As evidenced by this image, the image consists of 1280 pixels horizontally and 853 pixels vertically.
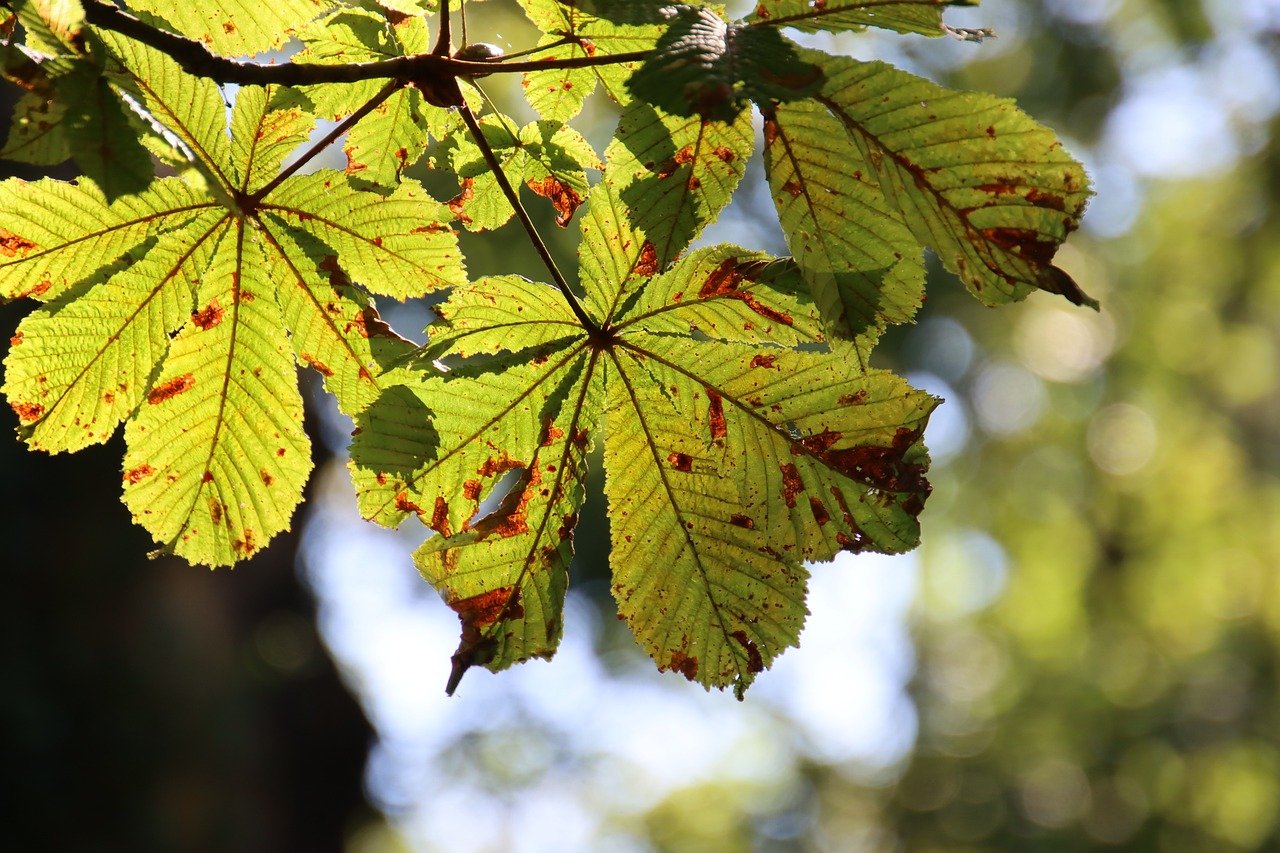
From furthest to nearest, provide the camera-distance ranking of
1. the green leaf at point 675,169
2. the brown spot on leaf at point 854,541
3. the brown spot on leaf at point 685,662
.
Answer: the brown spot on leaf at point 685,662 < the brown spot on leaf at point 854,541 < the green leaf at point 675,169

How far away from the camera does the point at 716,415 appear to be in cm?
94

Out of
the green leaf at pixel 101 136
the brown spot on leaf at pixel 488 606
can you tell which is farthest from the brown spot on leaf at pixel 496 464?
the green leaf at pixel 101 136

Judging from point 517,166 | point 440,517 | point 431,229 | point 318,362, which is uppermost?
point 517,166

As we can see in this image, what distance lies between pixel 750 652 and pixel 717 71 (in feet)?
2.04

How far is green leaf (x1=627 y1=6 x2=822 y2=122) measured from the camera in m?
0.58

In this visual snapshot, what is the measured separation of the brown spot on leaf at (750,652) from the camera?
1.00 meters

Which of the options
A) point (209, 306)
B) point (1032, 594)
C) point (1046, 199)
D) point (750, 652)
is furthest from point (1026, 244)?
point (1032, 594)

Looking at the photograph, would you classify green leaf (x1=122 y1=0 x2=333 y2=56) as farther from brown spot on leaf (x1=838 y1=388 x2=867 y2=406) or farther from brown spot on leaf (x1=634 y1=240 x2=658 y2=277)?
brown spot on leaf (x1=838 y1=388 x2=867 y2=406)

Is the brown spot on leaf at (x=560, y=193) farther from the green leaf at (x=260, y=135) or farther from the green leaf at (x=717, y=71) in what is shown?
the green leaf at (x=717, y=71)

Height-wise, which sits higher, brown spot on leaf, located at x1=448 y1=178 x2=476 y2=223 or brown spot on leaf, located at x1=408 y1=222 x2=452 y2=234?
brown spot on leaf, located at x1=448 y1=178 x2=476 y2=223

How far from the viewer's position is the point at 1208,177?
9.61m

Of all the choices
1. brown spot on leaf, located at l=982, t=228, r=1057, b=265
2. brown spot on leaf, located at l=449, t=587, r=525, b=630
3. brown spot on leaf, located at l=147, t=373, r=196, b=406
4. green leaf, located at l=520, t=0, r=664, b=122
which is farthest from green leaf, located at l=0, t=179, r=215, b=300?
brown spot on leaf, located at l=982, t=228, r=1057, b=265

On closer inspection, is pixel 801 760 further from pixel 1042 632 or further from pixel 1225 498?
pixel 1225 498

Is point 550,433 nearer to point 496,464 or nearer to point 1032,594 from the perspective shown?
point 496,464
